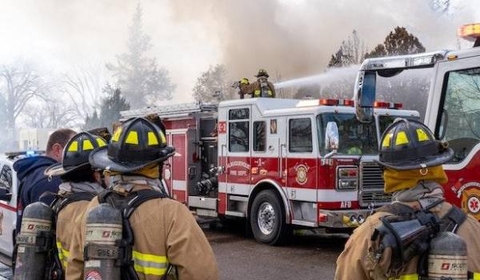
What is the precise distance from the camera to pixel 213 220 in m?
11.5

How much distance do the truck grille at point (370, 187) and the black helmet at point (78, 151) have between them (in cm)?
589

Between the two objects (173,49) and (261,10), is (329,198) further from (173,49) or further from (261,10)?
(173,49)

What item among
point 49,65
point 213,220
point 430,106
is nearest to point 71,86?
point 49,65

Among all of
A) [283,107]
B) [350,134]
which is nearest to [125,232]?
[350,134]

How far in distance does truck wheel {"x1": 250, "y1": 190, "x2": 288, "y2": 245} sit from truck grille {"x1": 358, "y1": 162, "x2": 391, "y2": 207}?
4.02 feet

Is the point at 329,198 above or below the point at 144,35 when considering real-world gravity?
below

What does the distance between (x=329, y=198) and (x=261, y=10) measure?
60.4 feet

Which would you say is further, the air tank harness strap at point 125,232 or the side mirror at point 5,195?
the side mirror at point 5,195

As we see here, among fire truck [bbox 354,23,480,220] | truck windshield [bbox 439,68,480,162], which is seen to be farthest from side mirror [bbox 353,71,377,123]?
truck windshield [bbox 439,68,480,162]

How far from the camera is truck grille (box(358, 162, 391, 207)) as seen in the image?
27.2 feet

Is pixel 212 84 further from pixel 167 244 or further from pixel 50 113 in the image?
pixel 167 244

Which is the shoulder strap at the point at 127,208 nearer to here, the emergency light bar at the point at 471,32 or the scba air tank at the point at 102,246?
the scba air tank at the point at 102,246

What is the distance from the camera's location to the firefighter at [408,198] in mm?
1925

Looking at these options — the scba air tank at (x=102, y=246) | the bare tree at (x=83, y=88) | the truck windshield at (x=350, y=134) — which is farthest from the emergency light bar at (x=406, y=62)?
the bare tree at (x=83, y=88)
